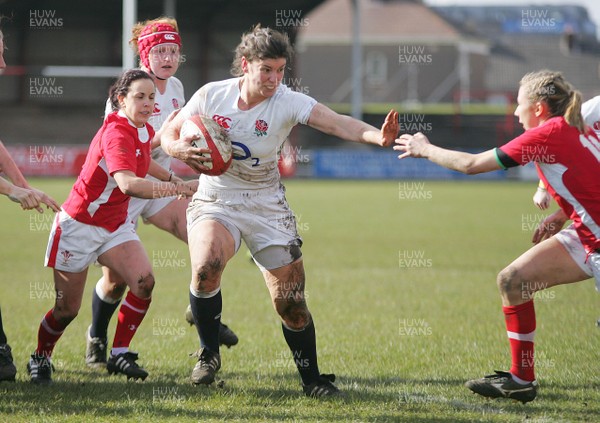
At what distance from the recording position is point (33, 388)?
532 centimetres

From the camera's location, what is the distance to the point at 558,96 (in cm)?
482

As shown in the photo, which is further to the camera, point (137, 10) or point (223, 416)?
point (137, 10)

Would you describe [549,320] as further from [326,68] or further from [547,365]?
[326,68]

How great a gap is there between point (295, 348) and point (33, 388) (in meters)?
1.62

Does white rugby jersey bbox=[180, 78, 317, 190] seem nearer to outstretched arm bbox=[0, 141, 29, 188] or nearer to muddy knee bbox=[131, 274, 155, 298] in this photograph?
muddy knee bbox=[131, 274, 155, 298]

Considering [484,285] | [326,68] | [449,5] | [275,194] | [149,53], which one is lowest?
[484,285]

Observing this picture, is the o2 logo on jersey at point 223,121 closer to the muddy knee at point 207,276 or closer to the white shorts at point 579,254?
the muddy knee at point 207,276

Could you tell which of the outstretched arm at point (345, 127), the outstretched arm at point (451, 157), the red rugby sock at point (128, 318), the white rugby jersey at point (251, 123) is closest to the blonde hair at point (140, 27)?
the white rugby jersey at point (251, 123)

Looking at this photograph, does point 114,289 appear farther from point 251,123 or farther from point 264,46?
point 264,46

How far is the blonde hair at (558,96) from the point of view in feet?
15.7

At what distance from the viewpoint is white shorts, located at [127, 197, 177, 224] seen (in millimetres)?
6450

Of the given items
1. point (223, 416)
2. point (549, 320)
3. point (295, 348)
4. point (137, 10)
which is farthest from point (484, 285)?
point (137, 10)

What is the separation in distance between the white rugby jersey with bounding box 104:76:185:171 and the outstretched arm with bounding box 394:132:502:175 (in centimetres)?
235

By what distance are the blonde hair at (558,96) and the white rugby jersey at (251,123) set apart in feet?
4.12
